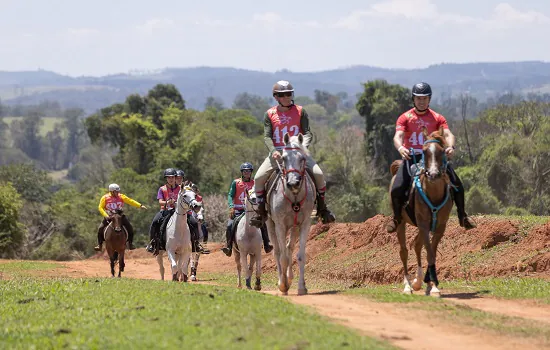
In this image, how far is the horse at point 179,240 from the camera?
23.0 metres

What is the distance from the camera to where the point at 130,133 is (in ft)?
323

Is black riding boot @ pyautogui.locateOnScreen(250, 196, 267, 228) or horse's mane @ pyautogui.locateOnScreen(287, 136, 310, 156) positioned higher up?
horse's mane @ pyautogui.locateOnScreen(287, 136, 310, 156)

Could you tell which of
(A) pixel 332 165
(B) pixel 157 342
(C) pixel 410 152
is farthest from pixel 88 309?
(A) pixel 332 165

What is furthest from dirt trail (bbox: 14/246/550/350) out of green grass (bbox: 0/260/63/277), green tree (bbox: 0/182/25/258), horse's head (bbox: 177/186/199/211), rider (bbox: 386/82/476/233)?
green tree (bbox: 0/182/25/258)

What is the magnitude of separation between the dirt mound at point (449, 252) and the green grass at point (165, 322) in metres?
8.21

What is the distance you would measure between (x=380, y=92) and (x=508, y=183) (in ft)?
91.8

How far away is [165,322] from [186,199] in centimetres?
921

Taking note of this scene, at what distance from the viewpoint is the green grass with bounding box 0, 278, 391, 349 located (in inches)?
477

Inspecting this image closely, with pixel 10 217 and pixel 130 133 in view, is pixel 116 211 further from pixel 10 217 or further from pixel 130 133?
pixel 130 133

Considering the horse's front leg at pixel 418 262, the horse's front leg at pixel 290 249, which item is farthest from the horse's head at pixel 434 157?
the horse's front leg at pixel 290 249

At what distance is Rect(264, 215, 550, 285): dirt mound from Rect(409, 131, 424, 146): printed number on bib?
195 inches

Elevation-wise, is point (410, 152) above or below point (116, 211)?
above

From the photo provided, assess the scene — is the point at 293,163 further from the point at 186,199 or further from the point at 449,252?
the point at 449,252

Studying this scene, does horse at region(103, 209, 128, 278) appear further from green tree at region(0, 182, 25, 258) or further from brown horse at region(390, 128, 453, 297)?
green tree at region(0, 182, 25, 258)
